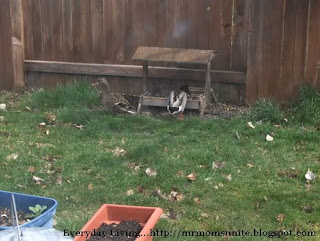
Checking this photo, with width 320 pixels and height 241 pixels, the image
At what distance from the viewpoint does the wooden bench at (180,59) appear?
22.5 ft

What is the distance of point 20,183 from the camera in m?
4.92

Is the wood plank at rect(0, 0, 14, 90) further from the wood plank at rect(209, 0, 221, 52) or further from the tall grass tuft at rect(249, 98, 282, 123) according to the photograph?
the tall grass tuft at rect(249, 98, 282, 123)

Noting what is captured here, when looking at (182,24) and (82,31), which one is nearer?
(182,24)

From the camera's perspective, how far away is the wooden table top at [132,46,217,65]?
6.89 m

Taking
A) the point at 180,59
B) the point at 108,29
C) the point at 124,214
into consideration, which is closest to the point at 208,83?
the point at 180,59

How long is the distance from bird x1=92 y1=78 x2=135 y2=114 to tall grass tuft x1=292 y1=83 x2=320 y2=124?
2004mm

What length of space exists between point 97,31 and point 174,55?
1361 mm

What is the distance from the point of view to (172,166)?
530 centimetres

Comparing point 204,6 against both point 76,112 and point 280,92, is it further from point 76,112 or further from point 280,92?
point 76,112

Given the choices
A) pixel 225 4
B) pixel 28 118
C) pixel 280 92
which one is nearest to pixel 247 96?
pixel 280 92

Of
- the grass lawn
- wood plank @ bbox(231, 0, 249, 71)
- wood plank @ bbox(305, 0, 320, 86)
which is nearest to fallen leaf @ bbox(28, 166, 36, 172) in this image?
the grass lawn

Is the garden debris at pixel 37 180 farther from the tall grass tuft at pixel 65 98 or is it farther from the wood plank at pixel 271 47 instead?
the wood plank at pixel 271 47

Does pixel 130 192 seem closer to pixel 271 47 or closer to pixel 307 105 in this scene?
pixel 307 105

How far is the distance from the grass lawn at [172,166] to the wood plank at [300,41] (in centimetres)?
72
